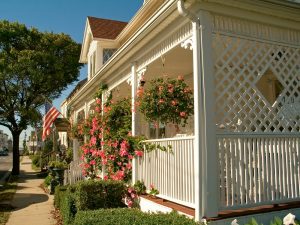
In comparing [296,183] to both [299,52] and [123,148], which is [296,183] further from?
[123,148]

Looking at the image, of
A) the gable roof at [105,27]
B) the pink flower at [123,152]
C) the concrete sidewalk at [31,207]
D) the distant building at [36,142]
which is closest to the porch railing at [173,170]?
the pink flower at [123,152]

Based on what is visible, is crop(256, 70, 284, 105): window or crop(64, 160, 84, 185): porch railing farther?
crop(64, 160, 84, 185): porch railing

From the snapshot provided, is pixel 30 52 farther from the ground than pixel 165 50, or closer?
farther from the ground

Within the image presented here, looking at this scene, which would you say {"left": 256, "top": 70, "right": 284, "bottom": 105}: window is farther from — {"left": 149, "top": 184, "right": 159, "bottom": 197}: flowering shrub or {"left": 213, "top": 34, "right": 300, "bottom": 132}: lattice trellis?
{"left": 149, "top": 184, "right": 159, "bottom": 197}: flowering shrub

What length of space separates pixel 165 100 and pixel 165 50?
143cm

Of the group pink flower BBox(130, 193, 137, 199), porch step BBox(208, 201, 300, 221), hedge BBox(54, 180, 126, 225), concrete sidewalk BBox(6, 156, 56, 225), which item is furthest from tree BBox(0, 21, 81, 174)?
porch step BBox(208, 201, 300, 221)

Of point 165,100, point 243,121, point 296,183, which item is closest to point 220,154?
point 243,121

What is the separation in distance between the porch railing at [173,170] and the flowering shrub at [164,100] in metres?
0.92

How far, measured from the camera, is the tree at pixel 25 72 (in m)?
23.6

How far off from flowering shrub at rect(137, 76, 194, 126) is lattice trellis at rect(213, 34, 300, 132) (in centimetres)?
185

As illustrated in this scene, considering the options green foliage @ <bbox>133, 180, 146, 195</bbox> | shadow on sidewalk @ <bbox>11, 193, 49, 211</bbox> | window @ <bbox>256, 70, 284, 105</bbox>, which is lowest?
shadow on sidewalk @ <bbox>11, 193, 49, 211</bbox>

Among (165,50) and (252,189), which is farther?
(165,50)

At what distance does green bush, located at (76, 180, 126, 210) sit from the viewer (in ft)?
23.9

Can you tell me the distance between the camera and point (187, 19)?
18.5 ft
